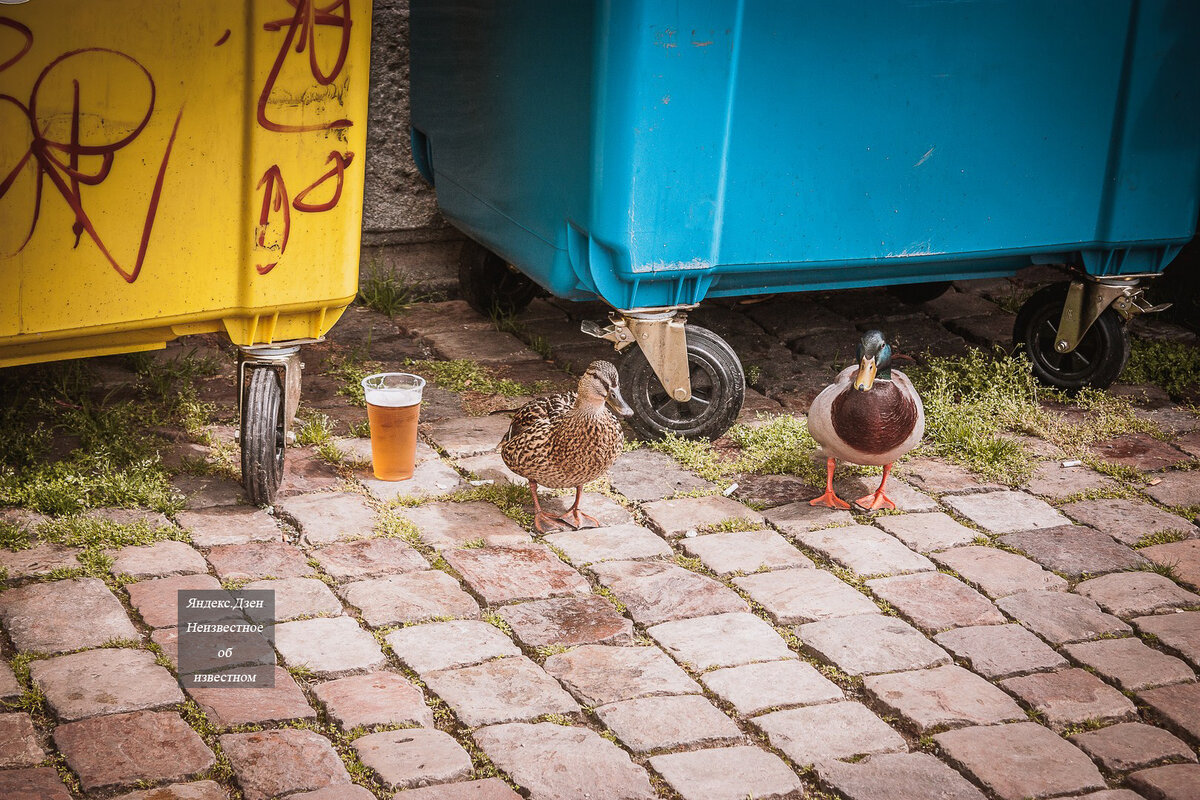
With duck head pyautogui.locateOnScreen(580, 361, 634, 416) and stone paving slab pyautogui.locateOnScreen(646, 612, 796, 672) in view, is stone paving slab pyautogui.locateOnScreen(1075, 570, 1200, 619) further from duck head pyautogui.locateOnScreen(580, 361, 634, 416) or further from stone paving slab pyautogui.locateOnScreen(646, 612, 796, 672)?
duck head pyautogui.locateOnScreen(580, 361, 634, 416)

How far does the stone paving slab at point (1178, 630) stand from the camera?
11.0 feet

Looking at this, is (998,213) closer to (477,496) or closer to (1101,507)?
(1101,507)

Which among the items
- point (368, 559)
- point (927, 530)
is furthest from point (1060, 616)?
point (368, 559)

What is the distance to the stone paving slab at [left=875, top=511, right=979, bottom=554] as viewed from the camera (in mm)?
3932

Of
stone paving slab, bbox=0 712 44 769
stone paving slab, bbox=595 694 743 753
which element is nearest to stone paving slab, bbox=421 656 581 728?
stone paving slab, bbox=595 694 743 753

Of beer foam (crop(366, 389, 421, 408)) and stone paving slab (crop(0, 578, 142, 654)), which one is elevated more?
beer foam (crop(366, 389, 421, 408))

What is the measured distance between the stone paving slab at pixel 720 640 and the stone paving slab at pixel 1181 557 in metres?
1.31

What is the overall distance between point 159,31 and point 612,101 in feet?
4.40

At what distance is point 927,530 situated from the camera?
4.02m

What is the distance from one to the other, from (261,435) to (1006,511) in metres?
2.39

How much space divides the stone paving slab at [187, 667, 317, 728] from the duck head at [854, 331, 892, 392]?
1.97m

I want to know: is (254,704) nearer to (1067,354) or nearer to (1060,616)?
(1060,616)

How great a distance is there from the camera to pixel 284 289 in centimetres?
376

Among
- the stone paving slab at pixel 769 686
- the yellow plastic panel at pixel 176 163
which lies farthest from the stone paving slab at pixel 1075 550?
the yellow plastic panel at pixel 176 163
